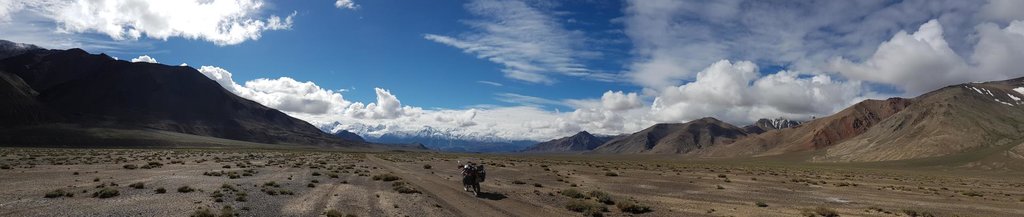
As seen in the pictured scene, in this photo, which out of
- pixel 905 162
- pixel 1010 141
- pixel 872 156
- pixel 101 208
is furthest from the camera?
pixel 872 156

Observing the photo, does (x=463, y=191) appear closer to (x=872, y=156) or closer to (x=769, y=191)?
(x=769, y=191)

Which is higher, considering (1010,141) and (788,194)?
(1010,141)

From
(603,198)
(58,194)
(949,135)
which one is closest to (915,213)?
(603,198)

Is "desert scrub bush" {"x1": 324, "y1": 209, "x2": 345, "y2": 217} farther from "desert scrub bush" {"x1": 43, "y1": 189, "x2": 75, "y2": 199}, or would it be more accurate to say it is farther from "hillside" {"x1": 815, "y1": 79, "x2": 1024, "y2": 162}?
"hillside" {"x1": 815, "y1": 79, "x2": 1024, "y2": 162}

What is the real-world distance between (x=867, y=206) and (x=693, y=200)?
8.67 m

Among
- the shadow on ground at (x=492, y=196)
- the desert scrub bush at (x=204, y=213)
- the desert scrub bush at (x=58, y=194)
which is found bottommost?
the desert scrub bush at (x=204, y=213)

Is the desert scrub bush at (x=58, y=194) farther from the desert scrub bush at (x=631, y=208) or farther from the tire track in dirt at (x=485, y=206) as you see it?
the desert scrub bush at (x=631, y=208)

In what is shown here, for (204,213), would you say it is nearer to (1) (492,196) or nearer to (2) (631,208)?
(1) (492,196)

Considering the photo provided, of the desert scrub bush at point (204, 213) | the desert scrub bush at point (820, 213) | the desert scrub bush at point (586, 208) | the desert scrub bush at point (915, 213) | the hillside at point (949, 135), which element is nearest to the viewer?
the desert scrub bush at point (204, 213)

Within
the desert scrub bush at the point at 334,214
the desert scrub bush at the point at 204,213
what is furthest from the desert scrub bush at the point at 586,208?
the desert scrub bush at the point at 204,213

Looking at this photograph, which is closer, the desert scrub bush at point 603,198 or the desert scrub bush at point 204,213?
the desert scrub bush at point 204,213

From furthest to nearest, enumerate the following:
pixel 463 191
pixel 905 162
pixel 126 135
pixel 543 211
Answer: pixel 126 135
pixel 905 162
pixel 463 191
pixel 543 211

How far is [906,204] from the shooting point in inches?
1256

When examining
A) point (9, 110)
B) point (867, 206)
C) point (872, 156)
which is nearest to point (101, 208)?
point (867, 206)
